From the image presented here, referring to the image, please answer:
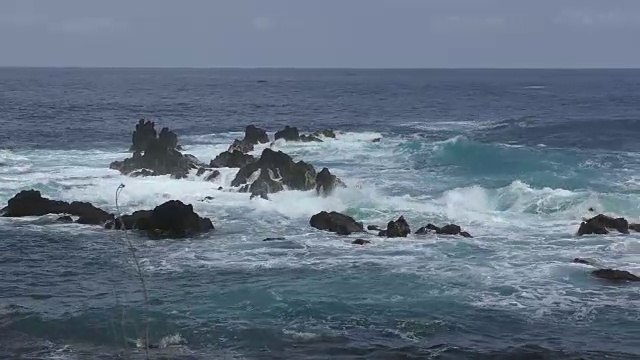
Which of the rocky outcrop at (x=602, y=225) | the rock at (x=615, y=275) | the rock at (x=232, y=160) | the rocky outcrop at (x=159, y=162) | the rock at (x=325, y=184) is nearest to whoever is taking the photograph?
the rock at (x=615, y=275)

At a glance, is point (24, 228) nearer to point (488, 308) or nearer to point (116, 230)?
point (116, 230)

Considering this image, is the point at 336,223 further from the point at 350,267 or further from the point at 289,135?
the point at 289,135

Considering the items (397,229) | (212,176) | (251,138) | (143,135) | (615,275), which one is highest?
(143,135)

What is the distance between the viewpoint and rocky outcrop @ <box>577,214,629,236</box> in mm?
33469

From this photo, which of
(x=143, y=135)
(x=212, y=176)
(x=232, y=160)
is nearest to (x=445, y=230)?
(x=212, y=176)

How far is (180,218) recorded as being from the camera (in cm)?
3453

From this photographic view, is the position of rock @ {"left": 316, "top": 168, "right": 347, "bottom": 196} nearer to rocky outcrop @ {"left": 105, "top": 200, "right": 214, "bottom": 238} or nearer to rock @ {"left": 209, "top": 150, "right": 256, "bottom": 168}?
rocky outcrop @ {"left": 105, "top": 200, "right": 214, "bottom": 238}

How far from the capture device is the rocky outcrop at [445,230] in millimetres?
33625

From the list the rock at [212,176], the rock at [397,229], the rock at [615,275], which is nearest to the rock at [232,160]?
the rock at [212,176]

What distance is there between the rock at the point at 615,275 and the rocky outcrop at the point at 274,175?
64.8ft

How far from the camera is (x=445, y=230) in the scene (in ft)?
111

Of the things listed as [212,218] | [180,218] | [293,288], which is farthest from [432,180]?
[293,288]

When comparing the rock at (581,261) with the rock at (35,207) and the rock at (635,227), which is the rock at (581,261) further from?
the rock at (35,207)

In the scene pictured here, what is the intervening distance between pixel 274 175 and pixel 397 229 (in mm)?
12826
